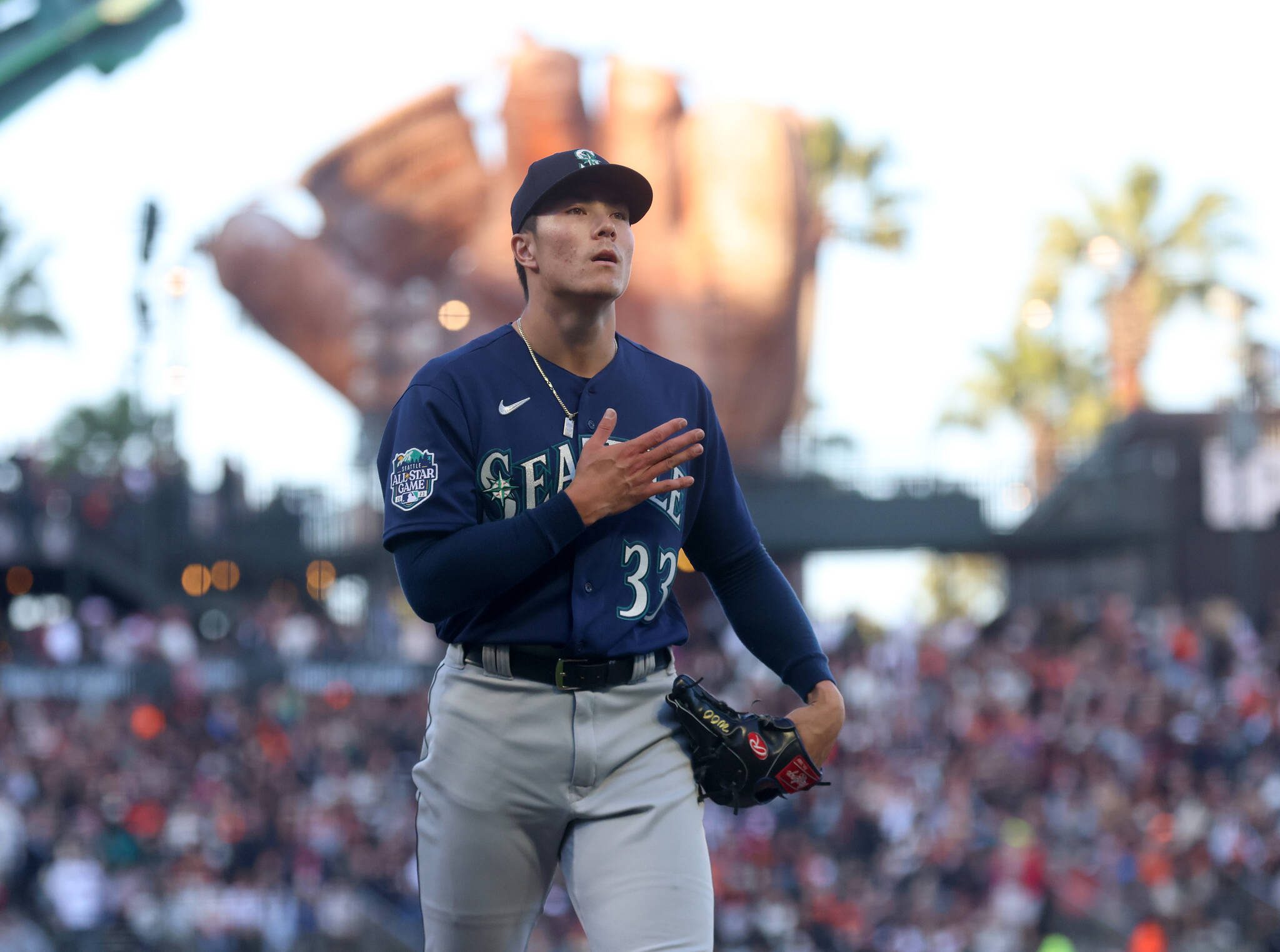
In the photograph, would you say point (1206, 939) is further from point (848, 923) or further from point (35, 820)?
point (35, 820)

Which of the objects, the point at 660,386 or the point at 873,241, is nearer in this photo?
the point at 660,386

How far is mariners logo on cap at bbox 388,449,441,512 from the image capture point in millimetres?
3078

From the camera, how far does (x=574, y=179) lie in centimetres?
323

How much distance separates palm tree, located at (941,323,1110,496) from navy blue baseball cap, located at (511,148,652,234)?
35139mm

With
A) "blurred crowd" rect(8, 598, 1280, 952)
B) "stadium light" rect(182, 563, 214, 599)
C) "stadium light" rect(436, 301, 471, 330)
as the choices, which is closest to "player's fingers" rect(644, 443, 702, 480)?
"blurred crowd" rect(8, 598, 1280, 952)

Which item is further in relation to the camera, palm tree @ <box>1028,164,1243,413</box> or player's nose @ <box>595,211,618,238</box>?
palm tree @ <box>1028,164,1243,413</box>

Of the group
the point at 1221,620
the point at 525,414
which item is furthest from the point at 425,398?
the point at 1221,620

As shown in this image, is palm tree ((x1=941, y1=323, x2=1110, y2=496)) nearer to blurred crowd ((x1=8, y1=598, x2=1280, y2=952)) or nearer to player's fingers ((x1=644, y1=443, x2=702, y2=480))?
blurred crowd ((x1=8, y1=598, x2=1280, y2=952))

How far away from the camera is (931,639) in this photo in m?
19.8

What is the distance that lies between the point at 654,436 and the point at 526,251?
1.83ft

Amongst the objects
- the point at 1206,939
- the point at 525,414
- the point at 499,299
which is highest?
the point at 499,299

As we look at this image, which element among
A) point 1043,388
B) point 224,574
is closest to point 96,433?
point 224,574

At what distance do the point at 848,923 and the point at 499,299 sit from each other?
17.8 m

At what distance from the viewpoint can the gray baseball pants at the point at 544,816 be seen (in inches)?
122
